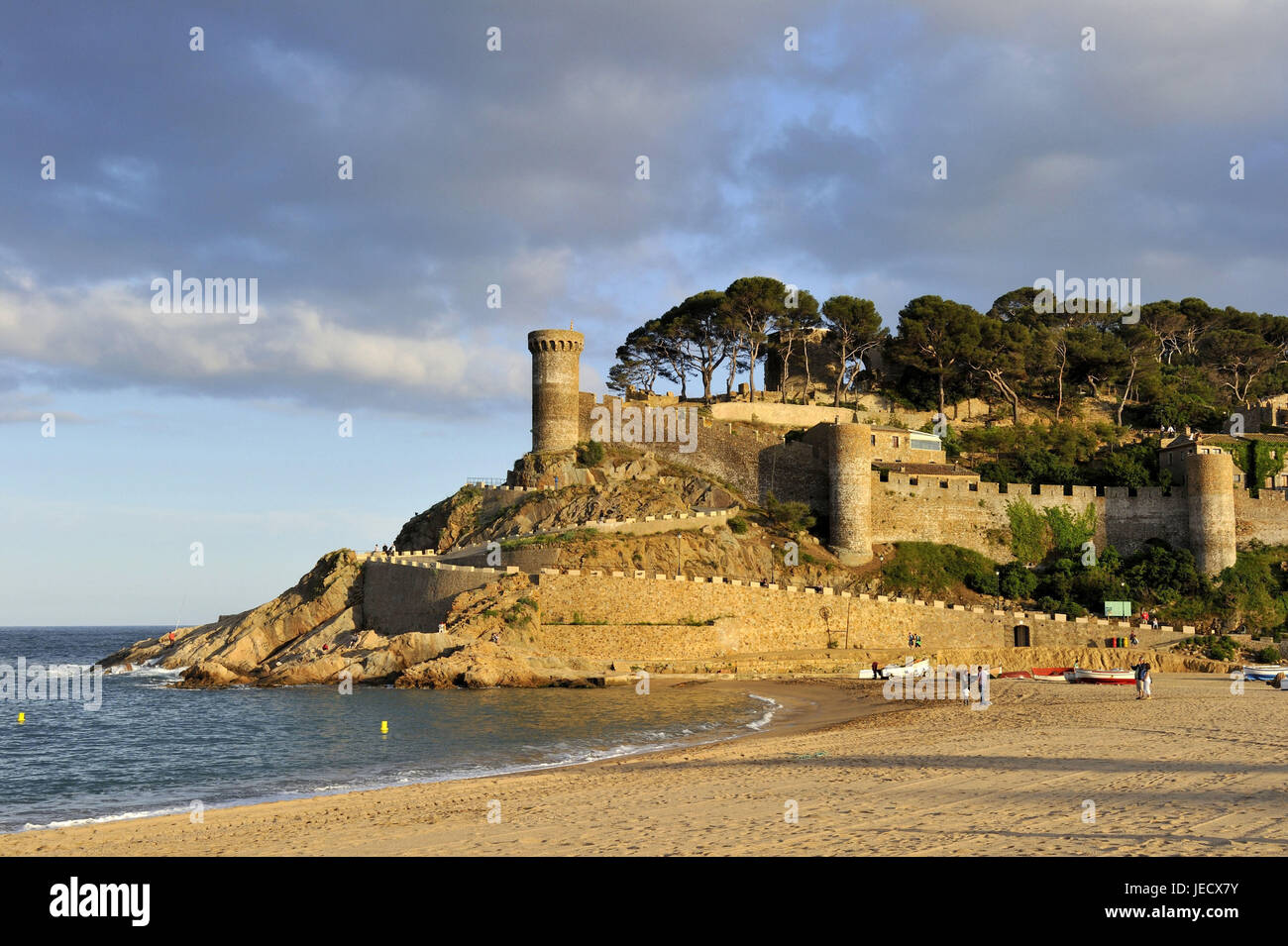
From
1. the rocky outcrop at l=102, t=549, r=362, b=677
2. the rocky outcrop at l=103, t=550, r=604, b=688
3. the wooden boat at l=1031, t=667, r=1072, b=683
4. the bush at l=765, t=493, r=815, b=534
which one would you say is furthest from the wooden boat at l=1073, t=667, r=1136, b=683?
the rocky outcrop at l=102, t=549, r=362, b=677

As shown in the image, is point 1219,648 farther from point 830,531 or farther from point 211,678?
point 211,678

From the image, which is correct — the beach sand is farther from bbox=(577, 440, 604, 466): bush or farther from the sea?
bbox=(577, 440, 604, 466): bush

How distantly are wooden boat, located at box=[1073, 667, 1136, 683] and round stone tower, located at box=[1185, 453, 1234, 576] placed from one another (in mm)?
16114

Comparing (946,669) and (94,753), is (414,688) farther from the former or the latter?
(946,669)

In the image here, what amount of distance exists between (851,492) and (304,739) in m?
31.3

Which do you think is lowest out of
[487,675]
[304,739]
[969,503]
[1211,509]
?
[487,675]

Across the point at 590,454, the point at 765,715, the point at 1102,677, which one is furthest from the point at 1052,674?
the point at 590,454

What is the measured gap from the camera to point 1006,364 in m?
62.9

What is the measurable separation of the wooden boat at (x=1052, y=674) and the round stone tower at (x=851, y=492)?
11.9 meters

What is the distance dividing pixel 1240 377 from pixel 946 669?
48.0m

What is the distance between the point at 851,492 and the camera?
162ft

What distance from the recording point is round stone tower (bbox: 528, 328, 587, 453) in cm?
5847

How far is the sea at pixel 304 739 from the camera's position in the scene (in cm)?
1869
